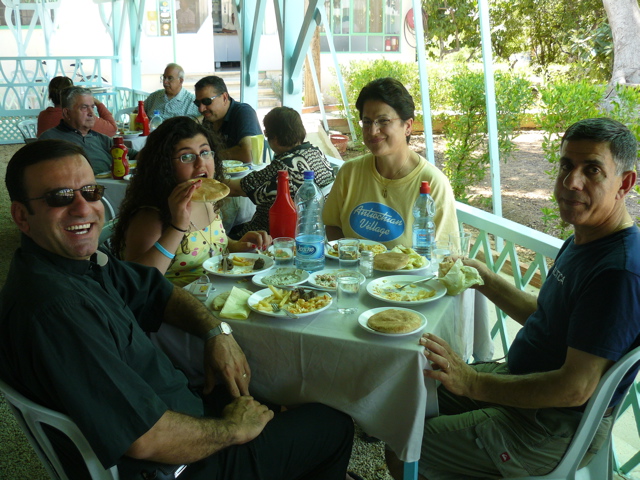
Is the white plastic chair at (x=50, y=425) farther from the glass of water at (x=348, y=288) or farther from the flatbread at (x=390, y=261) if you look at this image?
the flatbread at (x=390, y=261)

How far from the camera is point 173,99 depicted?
673 cm

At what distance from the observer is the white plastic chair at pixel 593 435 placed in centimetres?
141

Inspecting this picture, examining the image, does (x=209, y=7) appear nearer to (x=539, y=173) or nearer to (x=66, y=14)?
(x=66, y=14)

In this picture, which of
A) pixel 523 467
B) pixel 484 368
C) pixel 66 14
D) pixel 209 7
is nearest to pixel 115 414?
pixel 523 467

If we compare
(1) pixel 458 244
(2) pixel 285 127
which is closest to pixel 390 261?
(1) pixel 458 244

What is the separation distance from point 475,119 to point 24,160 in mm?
5203

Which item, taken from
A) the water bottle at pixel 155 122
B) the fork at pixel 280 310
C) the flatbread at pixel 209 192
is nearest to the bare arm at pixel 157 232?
the flatbread at pixel 209 192

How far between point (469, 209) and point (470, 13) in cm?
1104

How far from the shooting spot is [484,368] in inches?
82.9

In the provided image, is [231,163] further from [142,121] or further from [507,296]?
[507,296]

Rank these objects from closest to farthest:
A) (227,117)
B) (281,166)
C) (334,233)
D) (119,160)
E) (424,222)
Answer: (424,222)
(334,233)
(281,166)
(119,160)
(227,117)

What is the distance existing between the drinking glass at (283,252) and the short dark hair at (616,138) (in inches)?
46.5

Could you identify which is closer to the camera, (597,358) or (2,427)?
(597,358)

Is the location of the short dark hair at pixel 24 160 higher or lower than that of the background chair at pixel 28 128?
lower
